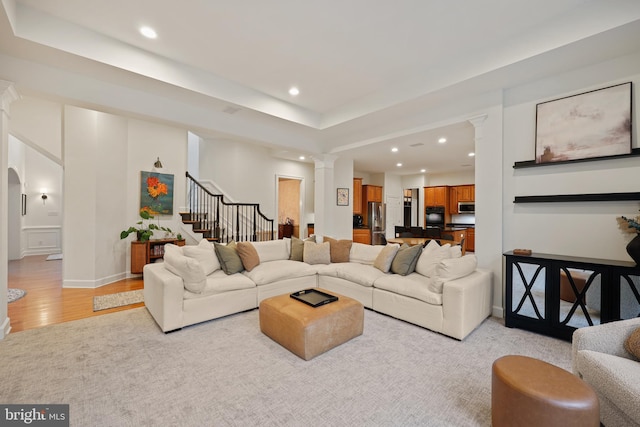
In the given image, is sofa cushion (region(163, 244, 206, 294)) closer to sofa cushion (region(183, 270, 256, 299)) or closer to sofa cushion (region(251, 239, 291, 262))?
sofa cushion (region(183, 270, 256, 299))

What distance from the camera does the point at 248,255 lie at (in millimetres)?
4105

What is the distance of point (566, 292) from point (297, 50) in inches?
152

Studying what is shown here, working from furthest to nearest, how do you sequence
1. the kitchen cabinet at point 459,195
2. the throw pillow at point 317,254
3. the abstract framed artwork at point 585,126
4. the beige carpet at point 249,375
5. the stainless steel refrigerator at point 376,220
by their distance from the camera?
the kitchen cabinet at point 459,195
the stainless steel refrigerator at point 376,220
the throw pillow at point 317,254
the abstract framed artwork at point 585,126
the beige carpet at point 249,375

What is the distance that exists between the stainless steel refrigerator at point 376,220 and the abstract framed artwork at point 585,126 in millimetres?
6089

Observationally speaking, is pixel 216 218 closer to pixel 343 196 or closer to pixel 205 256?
pixel 343 196

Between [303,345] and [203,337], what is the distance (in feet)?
3.87

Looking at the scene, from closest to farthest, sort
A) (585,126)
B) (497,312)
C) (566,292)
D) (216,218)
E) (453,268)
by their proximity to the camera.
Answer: (566,292) < (585,126) < (453,268) < (497,312) < (216,218)

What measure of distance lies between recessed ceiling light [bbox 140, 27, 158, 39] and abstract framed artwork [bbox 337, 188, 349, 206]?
16.5 ft

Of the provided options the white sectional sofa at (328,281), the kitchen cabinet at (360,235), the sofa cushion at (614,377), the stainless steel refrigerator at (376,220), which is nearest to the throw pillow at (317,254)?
the white sectional sofa at (328,281)

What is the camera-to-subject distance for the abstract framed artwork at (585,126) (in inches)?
110

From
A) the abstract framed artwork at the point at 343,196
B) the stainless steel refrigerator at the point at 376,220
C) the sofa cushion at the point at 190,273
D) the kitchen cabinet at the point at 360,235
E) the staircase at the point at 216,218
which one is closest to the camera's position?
the sofa cushion at the point at 190,273

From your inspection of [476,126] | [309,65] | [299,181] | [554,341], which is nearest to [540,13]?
[476,126]

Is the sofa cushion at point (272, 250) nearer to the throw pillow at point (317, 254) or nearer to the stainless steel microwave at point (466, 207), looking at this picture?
the throw pillow at point (317, 254)

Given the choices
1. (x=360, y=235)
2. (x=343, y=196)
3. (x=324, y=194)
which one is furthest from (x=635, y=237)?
(x=360, y=235)
